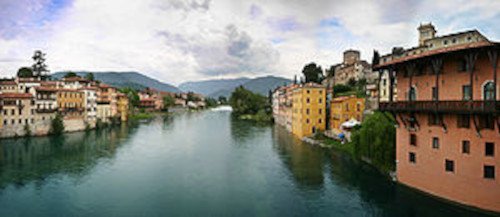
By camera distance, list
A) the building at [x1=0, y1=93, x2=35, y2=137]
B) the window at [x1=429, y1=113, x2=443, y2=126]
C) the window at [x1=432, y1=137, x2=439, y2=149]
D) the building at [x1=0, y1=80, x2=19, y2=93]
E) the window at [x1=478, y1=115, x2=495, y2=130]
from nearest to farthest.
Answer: the window at [x1=478, y1=115, x2=495, y2=130]
the window at [x1=429, y1=113, x2=443, y2=126]
the window at [x1=432, y1=137, x2=439, y2=149]
the building at [x1=0, y1=93, x2=35, y2=137]
the building at [x1=0, y1=80, x2=19, y2=93]

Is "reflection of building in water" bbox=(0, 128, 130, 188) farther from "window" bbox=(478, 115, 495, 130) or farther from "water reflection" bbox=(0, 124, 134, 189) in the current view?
"window" bbox=(478, 115, 495, 130)

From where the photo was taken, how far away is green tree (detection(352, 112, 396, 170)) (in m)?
27.5

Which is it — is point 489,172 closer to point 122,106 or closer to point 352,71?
point 352,71

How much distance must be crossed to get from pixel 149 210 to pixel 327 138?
111 ft

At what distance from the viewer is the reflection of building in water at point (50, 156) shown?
1194 inches

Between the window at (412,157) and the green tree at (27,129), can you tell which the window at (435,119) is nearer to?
the window at (412,157)

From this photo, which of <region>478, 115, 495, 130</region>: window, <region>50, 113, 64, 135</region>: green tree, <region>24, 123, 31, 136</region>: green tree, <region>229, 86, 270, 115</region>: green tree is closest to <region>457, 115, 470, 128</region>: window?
<region>478, 115, 495, 130</region>: window

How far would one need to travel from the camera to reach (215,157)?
39.2m

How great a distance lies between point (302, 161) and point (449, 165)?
17.1 metres

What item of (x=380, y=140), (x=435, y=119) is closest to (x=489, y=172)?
(x=435, y=119)

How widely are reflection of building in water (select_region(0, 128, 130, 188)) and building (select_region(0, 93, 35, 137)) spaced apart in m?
3.21

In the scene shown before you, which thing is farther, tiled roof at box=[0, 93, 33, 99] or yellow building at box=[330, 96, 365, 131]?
tiled roof at box=[0, 93, 33, 99]

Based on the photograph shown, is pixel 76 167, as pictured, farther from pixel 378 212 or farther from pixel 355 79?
pixel 355 79

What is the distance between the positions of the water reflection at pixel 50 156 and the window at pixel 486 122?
31329mm
